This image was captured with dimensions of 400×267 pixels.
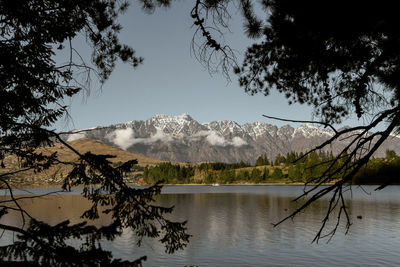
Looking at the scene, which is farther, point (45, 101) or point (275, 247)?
point (275, 247)

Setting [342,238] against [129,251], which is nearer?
[129,251]

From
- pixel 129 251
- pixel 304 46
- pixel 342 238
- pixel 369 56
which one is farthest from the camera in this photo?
pixel 342 238

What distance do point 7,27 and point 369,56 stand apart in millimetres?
7147

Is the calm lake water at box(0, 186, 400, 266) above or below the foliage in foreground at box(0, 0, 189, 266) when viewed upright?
below

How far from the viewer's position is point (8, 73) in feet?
20.2

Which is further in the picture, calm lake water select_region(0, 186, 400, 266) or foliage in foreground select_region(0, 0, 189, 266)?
calm lake water select_region(0, 186, 400, 266)

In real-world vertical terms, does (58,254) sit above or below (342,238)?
above

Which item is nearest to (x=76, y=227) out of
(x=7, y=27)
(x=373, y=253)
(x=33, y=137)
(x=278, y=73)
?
(x=33, y=137)

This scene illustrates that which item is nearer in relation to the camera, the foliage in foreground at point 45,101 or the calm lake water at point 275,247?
the foliage in foreground at point 45,101

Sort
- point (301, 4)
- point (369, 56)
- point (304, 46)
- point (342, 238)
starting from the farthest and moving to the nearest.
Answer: point (342, 238) < point (369, 56) < point (304, 46) < point (301, 4)

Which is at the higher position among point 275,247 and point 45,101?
point 45,101

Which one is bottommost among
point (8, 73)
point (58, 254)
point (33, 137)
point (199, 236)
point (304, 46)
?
point (199, 236)

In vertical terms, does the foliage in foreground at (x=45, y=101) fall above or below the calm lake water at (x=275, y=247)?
above

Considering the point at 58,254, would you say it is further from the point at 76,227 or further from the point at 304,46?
the point at 304,46
